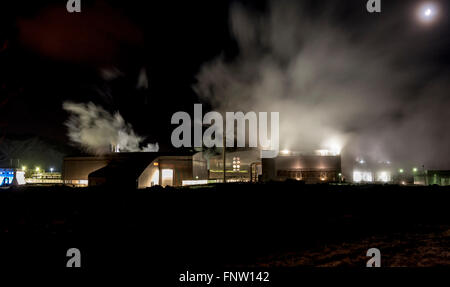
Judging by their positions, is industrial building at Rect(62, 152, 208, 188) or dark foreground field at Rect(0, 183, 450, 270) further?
industrial building at Rect(62, 152, 208, 188)

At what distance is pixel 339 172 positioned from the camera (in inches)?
1607

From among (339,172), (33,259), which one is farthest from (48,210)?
(339,172)

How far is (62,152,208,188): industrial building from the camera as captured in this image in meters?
29.7

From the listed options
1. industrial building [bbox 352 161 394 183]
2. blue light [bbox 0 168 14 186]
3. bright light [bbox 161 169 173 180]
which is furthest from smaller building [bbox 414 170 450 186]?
blue light [bbox 0 168 14 186]

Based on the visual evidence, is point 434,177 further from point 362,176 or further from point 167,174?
point 167,174

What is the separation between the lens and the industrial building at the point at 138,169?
29688 mm

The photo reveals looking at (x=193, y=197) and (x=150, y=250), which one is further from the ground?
(x=193, y=197)

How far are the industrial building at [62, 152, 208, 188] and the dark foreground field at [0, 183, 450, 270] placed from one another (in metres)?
16.9

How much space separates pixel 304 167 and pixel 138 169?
26053 millimetres

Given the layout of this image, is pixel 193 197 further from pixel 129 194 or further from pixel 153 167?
pixel 153 167

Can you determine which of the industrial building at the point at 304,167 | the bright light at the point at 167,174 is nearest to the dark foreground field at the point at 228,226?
the bright light at the point at 167,174

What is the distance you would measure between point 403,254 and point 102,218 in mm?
10365

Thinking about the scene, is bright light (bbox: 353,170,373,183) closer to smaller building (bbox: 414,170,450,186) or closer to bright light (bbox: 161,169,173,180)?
smaller building (bbox: 414,170,450,186)

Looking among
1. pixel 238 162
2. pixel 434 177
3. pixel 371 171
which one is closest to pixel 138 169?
→ pixel 238 162
